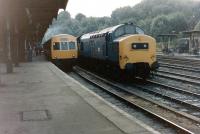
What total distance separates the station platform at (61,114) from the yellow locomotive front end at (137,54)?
22.7 ft

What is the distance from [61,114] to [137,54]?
11.9 m

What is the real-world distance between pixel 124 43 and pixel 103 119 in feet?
39.4

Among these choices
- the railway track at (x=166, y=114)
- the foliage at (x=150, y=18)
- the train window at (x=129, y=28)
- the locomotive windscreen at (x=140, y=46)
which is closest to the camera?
the railway track at (x=166, y=114)

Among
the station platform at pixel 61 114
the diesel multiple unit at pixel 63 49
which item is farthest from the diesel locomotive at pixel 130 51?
the diesel multiple unit at pixel 63 49

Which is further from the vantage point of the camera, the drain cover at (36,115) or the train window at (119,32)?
the train window at (119,32)

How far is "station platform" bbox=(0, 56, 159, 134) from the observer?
8.00 metres

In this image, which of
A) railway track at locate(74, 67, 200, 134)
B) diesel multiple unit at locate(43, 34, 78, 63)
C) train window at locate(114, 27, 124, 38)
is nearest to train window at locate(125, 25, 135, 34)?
train window at locate(114, 27, 124, 38)

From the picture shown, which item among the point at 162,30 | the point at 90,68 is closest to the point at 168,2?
the point at 162,30

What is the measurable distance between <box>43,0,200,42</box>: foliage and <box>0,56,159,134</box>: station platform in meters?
80.7

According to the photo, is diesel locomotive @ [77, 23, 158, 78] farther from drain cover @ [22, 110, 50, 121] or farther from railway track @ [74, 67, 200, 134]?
drain cover @ [22, 110, 50, 121]

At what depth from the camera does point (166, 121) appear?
10906 mm

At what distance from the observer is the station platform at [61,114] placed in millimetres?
7996

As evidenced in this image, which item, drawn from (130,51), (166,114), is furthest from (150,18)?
(166,114)

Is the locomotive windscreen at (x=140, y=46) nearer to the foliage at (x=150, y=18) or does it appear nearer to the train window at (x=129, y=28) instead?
the train window at (x=129, y=28)
